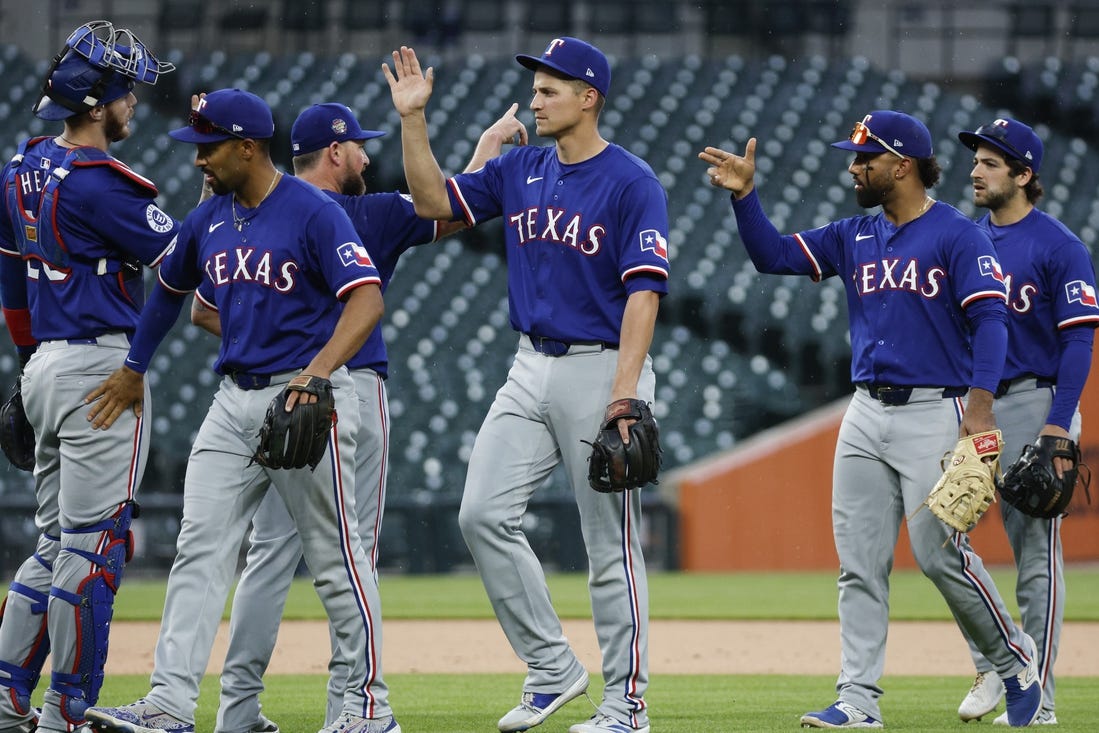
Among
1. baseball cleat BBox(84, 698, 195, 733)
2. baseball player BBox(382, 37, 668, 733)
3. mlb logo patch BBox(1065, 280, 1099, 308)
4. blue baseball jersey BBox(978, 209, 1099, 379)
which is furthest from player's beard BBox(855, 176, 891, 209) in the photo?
baseball cleat BBox(84, 698, 195, 733)

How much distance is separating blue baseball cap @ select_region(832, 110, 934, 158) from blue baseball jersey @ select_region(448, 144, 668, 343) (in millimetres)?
785

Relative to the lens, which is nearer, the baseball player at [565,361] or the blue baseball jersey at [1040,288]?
the baseball player at [565,361]

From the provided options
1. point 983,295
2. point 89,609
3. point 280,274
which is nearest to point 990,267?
point 983,295

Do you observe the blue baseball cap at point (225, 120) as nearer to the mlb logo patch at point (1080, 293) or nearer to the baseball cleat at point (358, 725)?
the baseball cleat at point (358, 725)

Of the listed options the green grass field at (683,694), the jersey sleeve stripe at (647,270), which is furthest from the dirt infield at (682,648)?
A: the jersey sleeve stripe at (647,270)

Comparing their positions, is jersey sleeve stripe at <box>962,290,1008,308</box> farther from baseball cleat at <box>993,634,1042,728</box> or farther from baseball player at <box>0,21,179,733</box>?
baseball player at <box>0,21,179,733</box>

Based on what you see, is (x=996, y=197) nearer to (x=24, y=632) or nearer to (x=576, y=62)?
(x=576, y=62)

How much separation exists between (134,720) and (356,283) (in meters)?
1.16

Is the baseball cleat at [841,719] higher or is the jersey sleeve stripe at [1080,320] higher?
the jersey sleeve stripe at [1080,320]

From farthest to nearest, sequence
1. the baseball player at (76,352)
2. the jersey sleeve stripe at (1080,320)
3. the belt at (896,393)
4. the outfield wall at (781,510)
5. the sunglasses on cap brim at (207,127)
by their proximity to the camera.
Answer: the outfield wall at (781,510) < the jersey sleeve stripe at (1080,320) < the belt at (896,393) < the baseball player at (76,352) < the sunglasses on cap brim at (207,127)

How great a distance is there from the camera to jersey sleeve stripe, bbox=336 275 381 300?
12.1 feet

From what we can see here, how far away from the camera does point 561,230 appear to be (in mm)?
3932

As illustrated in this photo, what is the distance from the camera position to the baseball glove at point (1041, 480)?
4.39m

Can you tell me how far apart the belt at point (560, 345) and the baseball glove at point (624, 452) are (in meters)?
0.26
